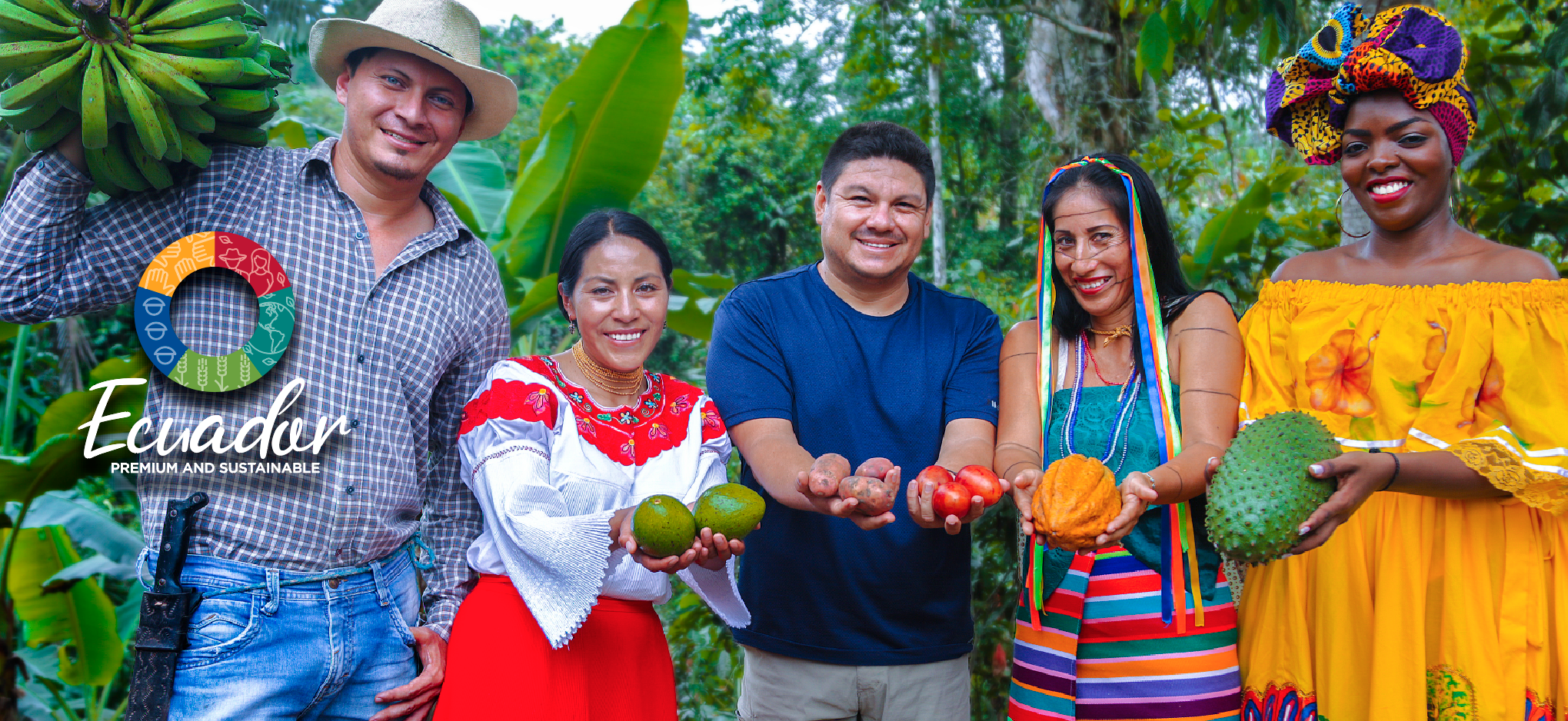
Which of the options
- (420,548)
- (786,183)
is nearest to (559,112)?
(420,548)

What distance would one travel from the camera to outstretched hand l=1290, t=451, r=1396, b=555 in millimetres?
2385

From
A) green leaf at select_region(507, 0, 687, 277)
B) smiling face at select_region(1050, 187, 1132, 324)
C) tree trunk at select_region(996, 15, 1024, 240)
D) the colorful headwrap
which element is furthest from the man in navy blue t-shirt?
tree trunk at select_region(996, 15, 1024, 240)

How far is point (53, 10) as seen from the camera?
220 cm

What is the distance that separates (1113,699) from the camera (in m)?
2.52

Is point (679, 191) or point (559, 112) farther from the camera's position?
point (679, 191)

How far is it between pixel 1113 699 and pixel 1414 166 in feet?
5.38

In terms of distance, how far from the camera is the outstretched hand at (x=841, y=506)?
7.72 feet

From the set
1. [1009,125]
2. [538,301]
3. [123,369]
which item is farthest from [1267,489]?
[1009,125]

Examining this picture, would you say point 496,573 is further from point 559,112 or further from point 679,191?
point 679,191

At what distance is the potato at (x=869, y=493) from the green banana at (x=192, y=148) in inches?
71.0

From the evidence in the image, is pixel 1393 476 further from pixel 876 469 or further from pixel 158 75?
pixel 158 75

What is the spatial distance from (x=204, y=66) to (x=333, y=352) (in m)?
0.75

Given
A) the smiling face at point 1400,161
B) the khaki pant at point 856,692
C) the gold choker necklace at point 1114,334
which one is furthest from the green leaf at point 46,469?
the smiling face at point 1400,161

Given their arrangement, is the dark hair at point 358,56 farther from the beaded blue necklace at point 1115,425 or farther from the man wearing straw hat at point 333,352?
the beaded blue necklace at point 1115,425
